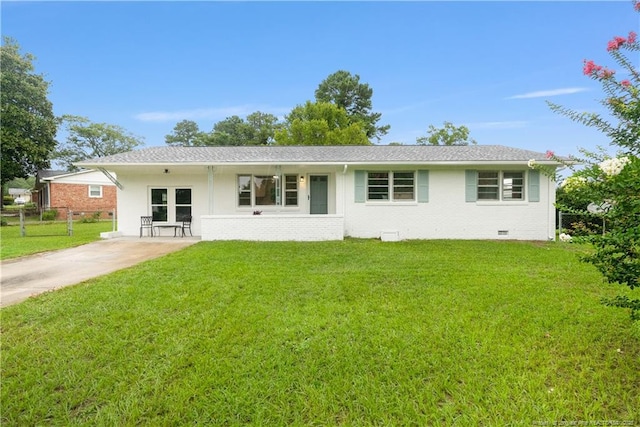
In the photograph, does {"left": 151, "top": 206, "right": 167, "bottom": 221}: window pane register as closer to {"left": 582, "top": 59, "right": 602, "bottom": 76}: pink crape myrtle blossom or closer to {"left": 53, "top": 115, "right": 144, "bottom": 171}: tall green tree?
{"left": 582, "top": 59, "right": 602, "bottom": 76}: pink crape myrtle blossom

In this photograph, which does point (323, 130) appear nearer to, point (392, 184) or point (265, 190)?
point (265, 190)

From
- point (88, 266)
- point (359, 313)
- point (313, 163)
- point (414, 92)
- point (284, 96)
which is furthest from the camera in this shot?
point (284, 96)

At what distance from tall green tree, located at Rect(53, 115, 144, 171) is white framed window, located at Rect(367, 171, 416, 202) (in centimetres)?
4250

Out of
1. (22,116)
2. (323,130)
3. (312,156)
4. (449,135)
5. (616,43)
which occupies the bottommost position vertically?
(616,43)

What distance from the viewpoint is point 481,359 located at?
280 centimetres

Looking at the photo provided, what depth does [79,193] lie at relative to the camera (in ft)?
78.9

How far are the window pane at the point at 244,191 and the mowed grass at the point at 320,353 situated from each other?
6746 millimetres

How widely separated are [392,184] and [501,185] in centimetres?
381

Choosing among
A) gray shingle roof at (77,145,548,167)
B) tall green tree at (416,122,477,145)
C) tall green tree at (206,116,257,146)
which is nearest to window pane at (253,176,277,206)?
gray shingle roof at (77,145,548,167)

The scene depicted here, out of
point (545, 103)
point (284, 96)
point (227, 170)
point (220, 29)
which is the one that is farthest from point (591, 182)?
point (284, 96)

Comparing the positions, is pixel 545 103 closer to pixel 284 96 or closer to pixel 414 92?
pixel 414 92

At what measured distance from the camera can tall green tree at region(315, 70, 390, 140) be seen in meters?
31.9

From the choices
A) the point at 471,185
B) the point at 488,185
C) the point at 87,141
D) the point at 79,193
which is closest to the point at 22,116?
the point at 79,193

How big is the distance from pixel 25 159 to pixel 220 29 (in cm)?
2025
